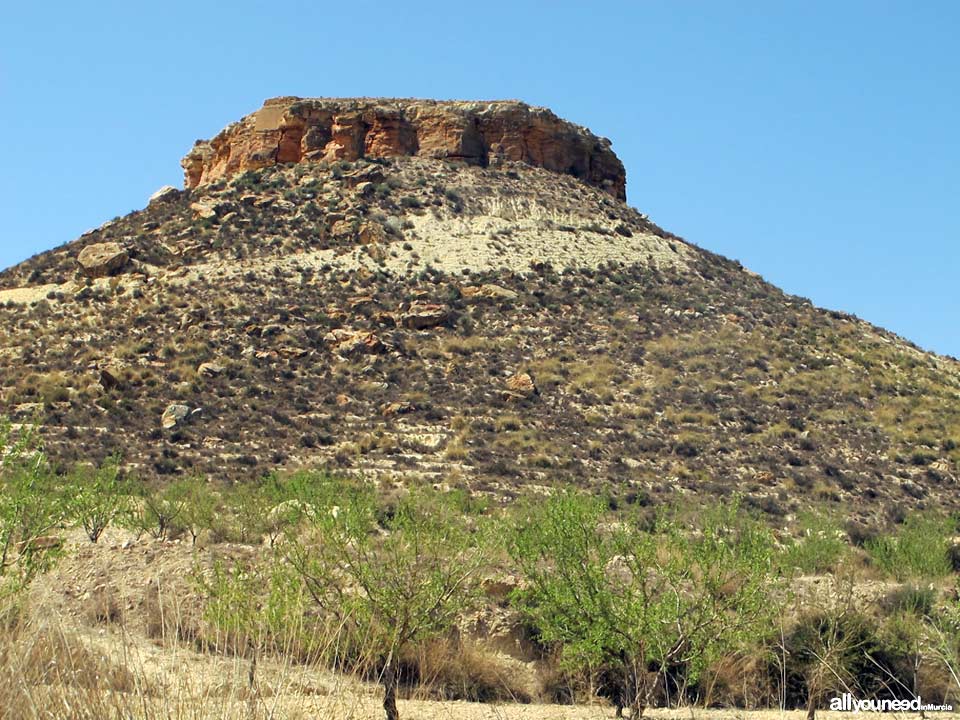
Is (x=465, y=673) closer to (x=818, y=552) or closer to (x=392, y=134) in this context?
(x=818, y=552)

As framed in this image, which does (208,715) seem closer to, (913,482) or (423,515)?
(423,515)

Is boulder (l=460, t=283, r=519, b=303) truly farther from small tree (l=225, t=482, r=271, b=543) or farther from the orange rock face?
small tree (l=225, t=482, r=271, b=543)

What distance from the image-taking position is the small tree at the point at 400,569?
43.3 feet

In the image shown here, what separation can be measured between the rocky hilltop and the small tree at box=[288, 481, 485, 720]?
14592mm

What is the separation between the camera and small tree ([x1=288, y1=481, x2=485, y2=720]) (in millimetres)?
13195

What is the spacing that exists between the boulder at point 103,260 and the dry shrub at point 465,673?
36.6 metres

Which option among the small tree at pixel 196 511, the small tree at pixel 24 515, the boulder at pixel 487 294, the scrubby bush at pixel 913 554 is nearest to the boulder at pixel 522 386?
the boulder at pixel 487 294

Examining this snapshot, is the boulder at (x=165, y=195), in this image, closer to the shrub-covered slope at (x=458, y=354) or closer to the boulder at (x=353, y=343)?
the shrub-covered slope at (x=458, y=354)

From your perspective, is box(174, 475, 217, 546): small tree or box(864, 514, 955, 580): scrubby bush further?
box(864, 514, 955, 580): scrubby bush

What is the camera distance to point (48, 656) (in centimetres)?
658

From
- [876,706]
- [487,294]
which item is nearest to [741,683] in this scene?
[876,706]

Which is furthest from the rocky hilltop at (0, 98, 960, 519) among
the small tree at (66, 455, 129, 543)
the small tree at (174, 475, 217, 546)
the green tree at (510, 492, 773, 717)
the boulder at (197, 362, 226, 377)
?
the green tree at (510, 492, 773, 717)

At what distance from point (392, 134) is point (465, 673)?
47026 mm

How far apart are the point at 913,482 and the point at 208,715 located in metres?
32.3
